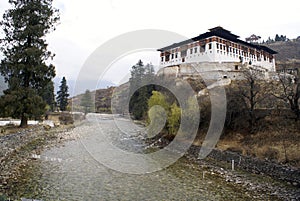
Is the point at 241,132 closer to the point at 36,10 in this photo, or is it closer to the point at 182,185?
the point at 182,185

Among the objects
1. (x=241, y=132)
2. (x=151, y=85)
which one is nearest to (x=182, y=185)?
(x=241, y=132)

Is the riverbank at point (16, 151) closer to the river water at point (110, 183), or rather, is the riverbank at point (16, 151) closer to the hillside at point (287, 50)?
the river water at point (110, 183)

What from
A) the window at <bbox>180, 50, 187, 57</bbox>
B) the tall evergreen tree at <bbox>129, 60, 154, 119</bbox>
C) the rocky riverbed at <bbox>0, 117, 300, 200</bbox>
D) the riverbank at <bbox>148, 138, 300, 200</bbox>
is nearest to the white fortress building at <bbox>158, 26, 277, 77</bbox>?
the window at <bbox>180, 50, 187, 57</bbox>

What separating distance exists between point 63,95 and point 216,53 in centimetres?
4824

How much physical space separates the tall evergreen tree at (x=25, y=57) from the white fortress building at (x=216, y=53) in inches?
1100

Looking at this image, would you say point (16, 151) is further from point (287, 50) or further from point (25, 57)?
point (287, 50)

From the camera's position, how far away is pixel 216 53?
4475cm

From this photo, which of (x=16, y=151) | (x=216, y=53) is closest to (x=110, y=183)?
(x=16, y=151)

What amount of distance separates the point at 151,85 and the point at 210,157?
112ft

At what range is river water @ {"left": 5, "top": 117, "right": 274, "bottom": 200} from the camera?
481 inches

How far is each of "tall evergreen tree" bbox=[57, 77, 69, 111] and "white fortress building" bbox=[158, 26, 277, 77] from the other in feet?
110

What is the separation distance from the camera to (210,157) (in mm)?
22109

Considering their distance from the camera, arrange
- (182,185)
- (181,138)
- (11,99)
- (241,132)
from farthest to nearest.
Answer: (181,138) → (241,132) → (11,99) → (182,185)

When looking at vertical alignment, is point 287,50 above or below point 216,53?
above
